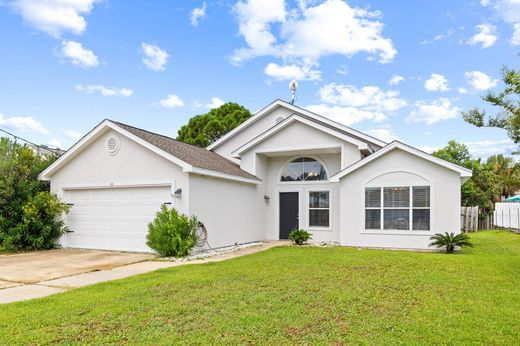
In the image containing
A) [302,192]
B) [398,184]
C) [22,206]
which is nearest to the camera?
[22,206]

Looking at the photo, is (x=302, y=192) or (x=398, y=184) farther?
(x=302, y=192)

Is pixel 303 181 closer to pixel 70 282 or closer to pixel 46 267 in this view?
pixel 46 267

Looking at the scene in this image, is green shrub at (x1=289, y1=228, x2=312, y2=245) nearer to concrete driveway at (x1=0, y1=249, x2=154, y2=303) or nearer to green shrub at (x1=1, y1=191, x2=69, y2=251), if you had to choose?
concrete driveway at (x1=0, y1=249, x2=154, y2=303)

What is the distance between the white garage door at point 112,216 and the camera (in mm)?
13305

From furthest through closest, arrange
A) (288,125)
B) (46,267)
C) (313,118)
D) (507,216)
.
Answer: (507,216), (313,118), (288,125), (46,267)

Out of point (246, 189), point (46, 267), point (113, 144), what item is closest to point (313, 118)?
point (246, 189)

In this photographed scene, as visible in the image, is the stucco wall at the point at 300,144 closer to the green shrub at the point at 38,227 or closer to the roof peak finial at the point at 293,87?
the roof peak finial at the point at 293,87

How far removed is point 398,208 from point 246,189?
19.6 ft

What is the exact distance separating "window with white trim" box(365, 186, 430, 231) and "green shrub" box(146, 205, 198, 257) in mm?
6639

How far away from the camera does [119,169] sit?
1374 centimetres

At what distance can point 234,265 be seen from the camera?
9.99 metres

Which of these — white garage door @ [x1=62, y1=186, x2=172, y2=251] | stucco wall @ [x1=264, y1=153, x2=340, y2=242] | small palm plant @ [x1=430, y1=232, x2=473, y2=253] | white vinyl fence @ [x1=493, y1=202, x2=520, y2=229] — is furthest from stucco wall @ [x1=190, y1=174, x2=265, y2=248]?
white vinyl fence @ [x1=493, y1=202, x2=520, y2=229]

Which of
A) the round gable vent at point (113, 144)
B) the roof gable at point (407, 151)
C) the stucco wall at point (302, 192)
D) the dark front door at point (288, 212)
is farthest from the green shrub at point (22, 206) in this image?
the roof gable at point (407, 151)

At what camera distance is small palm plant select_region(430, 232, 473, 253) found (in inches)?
502
